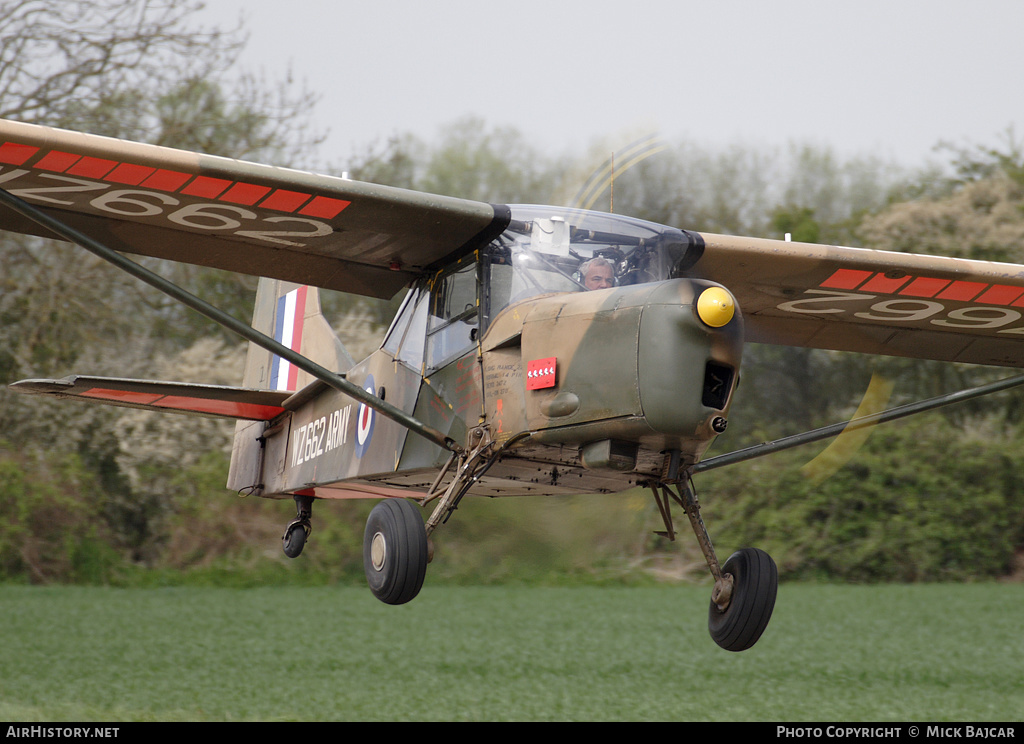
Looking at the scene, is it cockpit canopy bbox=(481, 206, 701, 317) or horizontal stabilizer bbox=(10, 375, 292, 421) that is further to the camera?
horizontal stabilizer bbox=(10, 375, 292, 421)

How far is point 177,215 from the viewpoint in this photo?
6812 millimetres

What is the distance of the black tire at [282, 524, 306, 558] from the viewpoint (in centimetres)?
884

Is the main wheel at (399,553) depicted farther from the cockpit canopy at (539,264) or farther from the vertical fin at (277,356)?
the vertical fin at (277,356)

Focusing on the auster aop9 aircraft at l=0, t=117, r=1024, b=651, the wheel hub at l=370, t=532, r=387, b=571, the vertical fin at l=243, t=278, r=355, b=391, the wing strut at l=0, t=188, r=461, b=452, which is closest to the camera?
the auster aop9 aircraft at l=0, t=117, r=1024, b=651

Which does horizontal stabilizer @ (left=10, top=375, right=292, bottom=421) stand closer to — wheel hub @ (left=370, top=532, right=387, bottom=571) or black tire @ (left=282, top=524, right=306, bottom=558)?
black tire @ (left=282, top=524, right=306, bottom=558)

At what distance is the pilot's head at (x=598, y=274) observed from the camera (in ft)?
20.4

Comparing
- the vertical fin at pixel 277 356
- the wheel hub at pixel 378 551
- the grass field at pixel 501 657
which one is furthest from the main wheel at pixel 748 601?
the grass field at pixel 501 657

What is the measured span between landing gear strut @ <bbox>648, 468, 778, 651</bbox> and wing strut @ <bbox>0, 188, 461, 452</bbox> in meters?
1.30

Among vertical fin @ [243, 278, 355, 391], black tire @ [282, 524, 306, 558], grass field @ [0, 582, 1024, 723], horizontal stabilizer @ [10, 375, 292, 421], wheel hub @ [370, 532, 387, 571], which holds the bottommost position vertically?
grass field @ [0, 582, 1024, 723]

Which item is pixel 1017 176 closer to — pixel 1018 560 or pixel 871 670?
pixel 1018 560

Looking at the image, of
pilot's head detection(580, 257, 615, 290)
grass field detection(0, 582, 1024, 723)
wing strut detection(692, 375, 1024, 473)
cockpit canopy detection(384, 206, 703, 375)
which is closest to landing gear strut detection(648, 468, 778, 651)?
wing strut detection(692, 375, 1024, 473)

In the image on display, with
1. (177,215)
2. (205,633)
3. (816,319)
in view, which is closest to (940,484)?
(205,633)

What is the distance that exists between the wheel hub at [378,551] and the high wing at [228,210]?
5.77 ft

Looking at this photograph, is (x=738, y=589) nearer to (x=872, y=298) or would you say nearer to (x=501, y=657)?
(x=872, y=298)
